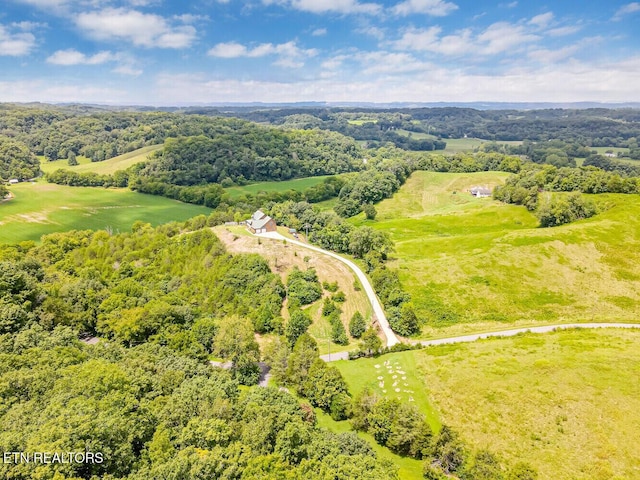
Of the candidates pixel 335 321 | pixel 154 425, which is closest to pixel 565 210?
pixel 335 321

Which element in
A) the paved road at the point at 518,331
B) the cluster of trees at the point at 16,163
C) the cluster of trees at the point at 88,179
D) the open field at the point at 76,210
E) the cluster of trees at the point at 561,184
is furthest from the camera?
the cluster of trees at the point at 88,179

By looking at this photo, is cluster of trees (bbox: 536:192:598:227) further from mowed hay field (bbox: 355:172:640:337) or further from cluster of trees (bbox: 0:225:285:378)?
cluster of trees (bbox: 0:225:285:378)

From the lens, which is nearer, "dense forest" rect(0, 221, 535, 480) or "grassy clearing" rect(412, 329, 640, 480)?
"dense forest" rect(0, 221, 535, 480)

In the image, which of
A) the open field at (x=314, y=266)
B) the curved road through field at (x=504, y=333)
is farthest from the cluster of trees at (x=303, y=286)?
the curved road through field at (x=504, y=333)

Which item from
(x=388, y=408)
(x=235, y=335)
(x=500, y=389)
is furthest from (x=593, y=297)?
Answer: (x=235, y=335)

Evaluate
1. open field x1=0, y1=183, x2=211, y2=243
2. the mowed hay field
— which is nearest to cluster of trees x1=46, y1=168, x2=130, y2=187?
open field x1=0, y1=183, x2=211, y2=243

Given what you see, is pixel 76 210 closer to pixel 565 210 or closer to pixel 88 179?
pixel 88 179

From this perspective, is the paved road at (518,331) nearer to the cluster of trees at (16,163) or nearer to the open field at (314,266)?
the open field at (314,266)
